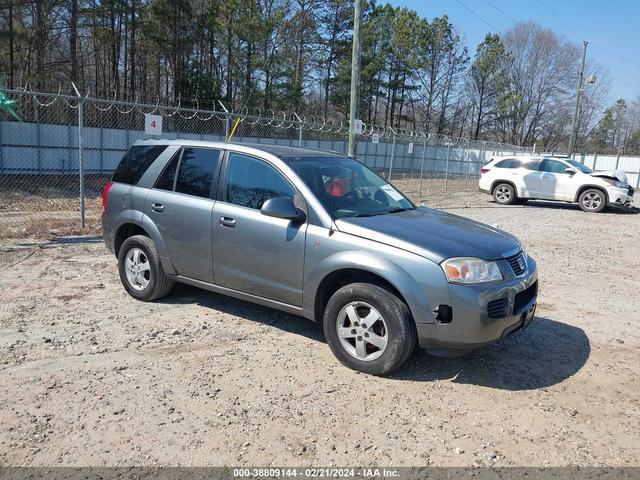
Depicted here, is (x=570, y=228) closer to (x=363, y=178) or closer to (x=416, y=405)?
(x=363, y=178)

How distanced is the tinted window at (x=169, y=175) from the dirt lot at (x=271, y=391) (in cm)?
126

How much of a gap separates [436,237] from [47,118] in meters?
21.4

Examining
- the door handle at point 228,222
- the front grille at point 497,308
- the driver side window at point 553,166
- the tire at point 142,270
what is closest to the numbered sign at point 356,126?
the driver side window at point 553,166

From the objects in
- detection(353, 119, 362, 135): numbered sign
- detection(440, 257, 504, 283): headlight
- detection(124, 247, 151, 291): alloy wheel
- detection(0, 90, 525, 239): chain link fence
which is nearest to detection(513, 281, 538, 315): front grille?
detection(440, 257, 504, 283): headlight

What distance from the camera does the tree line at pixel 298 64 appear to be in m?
26.4

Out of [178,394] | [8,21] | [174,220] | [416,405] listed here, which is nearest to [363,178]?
[174,220]

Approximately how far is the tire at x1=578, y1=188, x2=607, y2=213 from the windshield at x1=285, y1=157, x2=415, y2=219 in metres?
13.3

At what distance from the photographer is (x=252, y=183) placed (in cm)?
481

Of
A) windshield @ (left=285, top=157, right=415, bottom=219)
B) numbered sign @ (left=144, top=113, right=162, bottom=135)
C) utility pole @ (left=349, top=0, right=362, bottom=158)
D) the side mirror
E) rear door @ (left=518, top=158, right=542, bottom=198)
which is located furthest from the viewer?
rear door @ (left=518, top=158, right=542, bottom=198)

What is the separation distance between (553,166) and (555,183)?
Result: 593mm

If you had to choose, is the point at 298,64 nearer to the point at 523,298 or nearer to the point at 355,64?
the point at 355,64

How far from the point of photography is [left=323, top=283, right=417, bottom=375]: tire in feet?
12.7

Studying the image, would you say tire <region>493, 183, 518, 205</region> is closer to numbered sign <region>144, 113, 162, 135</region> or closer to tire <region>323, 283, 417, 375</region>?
numbered sign <region>144, 113, 162, 135</region>

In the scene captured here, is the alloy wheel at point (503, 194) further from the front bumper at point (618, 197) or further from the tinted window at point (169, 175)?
the tinted window at point (169, 175)
